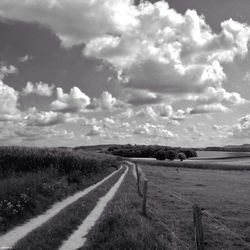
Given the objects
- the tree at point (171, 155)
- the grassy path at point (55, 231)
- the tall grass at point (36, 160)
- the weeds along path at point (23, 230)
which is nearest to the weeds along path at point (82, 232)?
the grassy path at point (55, 231)

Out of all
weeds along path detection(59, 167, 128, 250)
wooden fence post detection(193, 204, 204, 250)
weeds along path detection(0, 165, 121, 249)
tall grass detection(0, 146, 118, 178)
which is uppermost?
tall grass detection(0, 146, 118, 178)

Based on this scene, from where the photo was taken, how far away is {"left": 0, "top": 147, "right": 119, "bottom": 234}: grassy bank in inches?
654

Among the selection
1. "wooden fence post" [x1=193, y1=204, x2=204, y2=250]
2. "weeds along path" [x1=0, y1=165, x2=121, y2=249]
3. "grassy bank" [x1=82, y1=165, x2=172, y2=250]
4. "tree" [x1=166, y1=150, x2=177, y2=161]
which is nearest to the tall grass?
"weeds along path" [x1=0, y1=165, x2=121, y2=249]

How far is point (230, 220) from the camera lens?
20.7m

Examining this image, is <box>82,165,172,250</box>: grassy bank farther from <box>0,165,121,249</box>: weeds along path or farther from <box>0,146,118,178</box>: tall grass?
<box>0,146,118,178</box>: tall grass

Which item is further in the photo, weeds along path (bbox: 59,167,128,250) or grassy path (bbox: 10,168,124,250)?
weeds along path (bbox: 59,167,128,250)

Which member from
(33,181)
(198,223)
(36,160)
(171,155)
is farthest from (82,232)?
(171,155)

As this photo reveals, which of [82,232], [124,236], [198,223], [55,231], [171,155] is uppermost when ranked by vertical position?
[171,155]

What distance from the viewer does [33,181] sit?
22406 mm

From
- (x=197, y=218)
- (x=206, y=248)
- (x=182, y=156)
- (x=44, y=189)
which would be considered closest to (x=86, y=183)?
(x=44, y=189)

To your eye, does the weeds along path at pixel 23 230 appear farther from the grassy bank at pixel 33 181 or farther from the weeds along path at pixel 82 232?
the weeds along path at pixel 82 232

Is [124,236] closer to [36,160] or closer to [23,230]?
[23,230]

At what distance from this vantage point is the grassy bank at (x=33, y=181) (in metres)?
16.6

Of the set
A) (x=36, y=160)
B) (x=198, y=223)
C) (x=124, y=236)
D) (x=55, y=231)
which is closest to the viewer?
(x=198, y=223)
